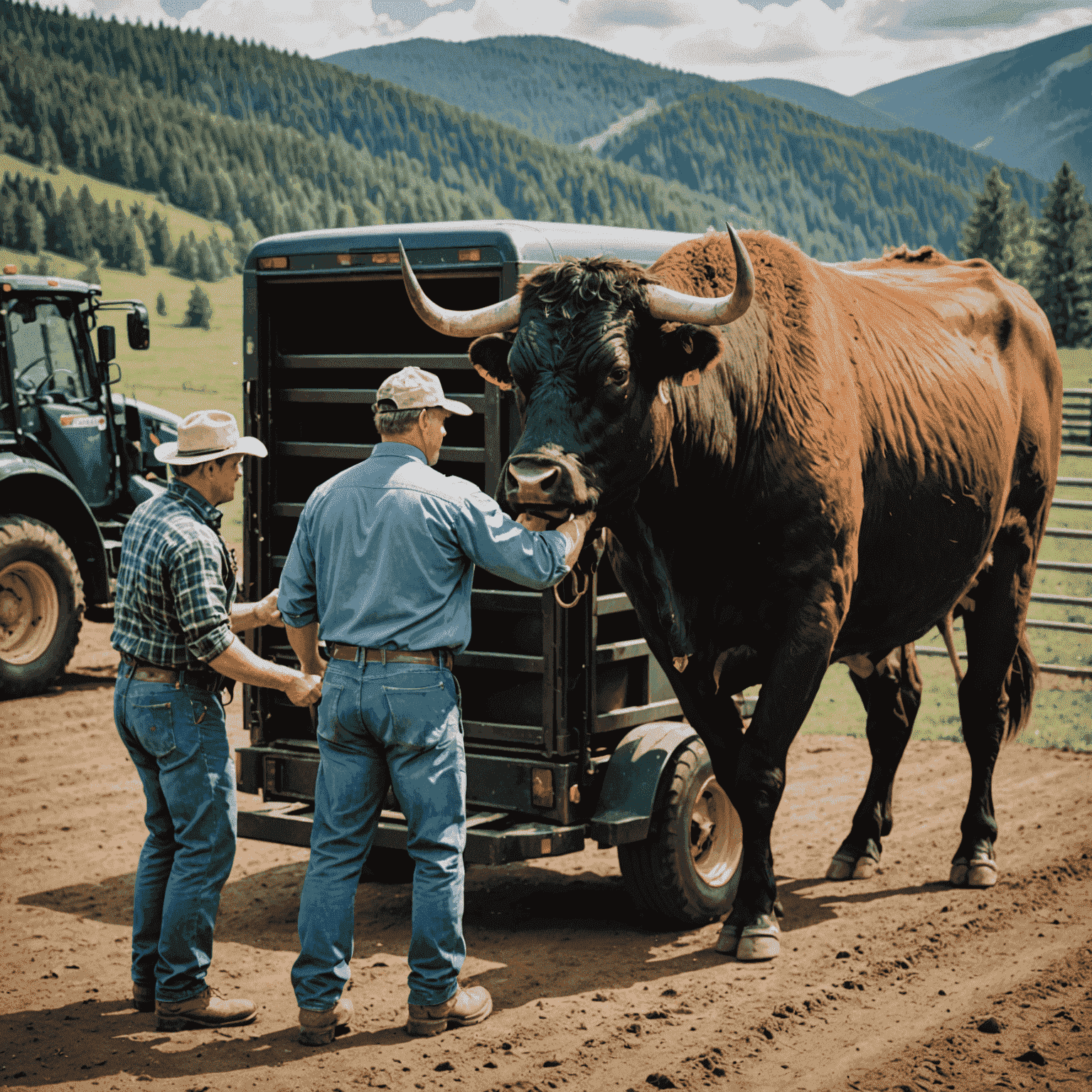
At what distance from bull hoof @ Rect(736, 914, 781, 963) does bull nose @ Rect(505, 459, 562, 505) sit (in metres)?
2.06

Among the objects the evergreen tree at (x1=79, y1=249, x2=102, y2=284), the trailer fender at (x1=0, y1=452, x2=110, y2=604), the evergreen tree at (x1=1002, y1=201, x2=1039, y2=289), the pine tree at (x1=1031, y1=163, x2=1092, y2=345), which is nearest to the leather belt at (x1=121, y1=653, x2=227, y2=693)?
the trailer fender at (x1=0, y1=452, x2=110, y2=604)

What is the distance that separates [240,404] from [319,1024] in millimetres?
47427

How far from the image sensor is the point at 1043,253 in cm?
7744

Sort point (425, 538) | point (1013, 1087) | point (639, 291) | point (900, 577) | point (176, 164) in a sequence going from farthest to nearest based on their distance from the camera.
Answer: point (176, 164) < point (900, 577) < point (639, 291) < point (425, 538) < point (1013, 1087)

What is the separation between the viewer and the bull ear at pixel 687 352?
4.49 m

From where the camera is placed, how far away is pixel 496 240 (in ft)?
16.8

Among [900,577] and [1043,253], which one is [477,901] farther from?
[1043,253]

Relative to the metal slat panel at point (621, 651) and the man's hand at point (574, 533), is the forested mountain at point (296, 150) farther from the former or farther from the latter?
the man's hand at point (574, 533)

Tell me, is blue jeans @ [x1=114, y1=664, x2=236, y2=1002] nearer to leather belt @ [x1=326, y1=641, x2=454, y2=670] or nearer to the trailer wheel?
leather belt @ [x1=326, y1=641, x2=454, y2=670]

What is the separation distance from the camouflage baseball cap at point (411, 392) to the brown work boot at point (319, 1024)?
77.9 inches

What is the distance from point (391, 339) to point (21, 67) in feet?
369

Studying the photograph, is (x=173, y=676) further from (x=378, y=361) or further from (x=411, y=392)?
(x=378, y=361)

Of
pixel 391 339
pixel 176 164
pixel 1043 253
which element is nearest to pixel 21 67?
pixel 176 164

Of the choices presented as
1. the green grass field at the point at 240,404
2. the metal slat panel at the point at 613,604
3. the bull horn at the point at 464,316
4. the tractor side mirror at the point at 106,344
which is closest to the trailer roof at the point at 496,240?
the bull horn at the point at 464,316
